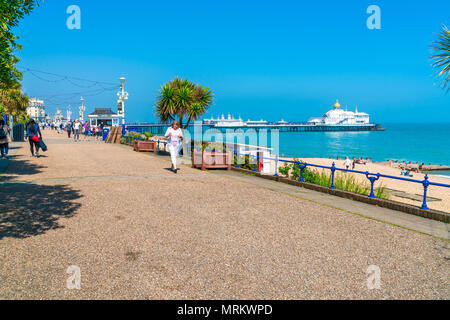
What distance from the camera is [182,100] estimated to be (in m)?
25.2

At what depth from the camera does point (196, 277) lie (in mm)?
4379

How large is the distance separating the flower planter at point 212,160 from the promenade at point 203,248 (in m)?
5.42

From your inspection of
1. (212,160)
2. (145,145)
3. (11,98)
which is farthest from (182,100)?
(11,98)

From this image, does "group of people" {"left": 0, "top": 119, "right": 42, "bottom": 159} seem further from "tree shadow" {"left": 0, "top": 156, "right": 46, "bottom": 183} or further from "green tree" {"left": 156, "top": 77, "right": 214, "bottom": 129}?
"green tree" {"left": 156, "top": 77, "right": 214, "bottom": 129}

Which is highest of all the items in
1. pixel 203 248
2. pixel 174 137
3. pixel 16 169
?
pixel 174 137

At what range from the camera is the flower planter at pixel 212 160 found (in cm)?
1510

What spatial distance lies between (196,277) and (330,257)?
211 cm

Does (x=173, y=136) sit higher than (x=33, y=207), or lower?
higher

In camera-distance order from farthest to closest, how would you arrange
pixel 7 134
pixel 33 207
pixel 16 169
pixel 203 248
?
pixel 7 134 < pixel 16 169 < pixel 33 207 < pixel 203 248

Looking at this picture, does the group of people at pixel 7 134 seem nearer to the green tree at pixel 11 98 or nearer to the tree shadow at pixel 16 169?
the tree shadow at pixel 16 169

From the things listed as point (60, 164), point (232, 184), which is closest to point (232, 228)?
point (232, 184)

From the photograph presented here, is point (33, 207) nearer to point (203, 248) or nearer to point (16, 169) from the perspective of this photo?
point (203, 248)

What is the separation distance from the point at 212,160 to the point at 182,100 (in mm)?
11213

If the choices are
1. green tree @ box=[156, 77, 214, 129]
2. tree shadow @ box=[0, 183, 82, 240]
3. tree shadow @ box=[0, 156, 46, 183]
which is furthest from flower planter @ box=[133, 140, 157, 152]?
tree shadow @ box=[0, 183, 82, 240]
